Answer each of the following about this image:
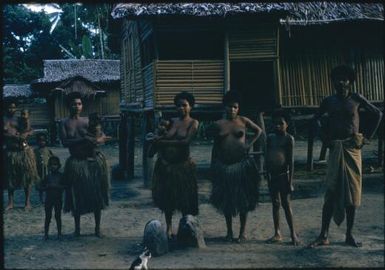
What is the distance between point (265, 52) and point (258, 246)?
5.44 metres

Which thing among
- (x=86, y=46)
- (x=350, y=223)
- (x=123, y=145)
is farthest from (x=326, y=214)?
(x=86, y=46)

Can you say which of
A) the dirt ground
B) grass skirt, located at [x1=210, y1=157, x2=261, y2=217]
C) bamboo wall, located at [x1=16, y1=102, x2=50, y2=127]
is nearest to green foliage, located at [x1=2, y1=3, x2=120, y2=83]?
bamboo wall, located at [x1=16, y1=102, x2=50, y2=127]

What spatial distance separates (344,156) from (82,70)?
21.6 m

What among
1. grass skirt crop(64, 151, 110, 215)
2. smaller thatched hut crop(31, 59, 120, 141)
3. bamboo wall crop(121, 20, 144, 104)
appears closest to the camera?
grass skirt crop(64, 151, 110, 215)

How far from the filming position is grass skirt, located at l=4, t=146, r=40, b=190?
8031 millimetres

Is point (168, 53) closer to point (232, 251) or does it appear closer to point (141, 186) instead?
point (141, 186)

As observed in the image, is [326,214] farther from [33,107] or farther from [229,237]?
[33,107]

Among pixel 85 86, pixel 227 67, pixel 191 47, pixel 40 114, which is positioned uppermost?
pixel 85 86

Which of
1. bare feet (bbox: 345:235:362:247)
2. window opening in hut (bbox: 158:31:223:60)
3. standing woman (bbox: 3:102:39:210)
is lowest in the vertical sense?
bare feet (bbox: 345:235:362:247)

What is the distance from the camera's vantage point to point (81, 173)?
5883 mm

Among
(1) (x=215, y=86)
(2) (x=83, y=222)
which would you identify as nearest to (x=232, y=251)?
(2) (x=83, y=222)

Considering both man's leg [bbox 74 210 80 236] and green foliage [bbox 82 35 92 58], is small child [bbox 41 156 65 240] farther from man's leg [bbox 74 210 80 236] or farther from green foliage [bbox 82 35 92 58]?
green foliage [bbox 82 35 92 58]

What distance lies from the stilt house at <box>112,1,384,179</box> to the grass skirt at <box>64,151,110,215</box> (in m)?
3.97

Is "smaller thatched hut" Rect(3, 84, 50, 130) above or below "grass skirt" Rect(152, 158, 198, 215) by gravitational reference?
above
